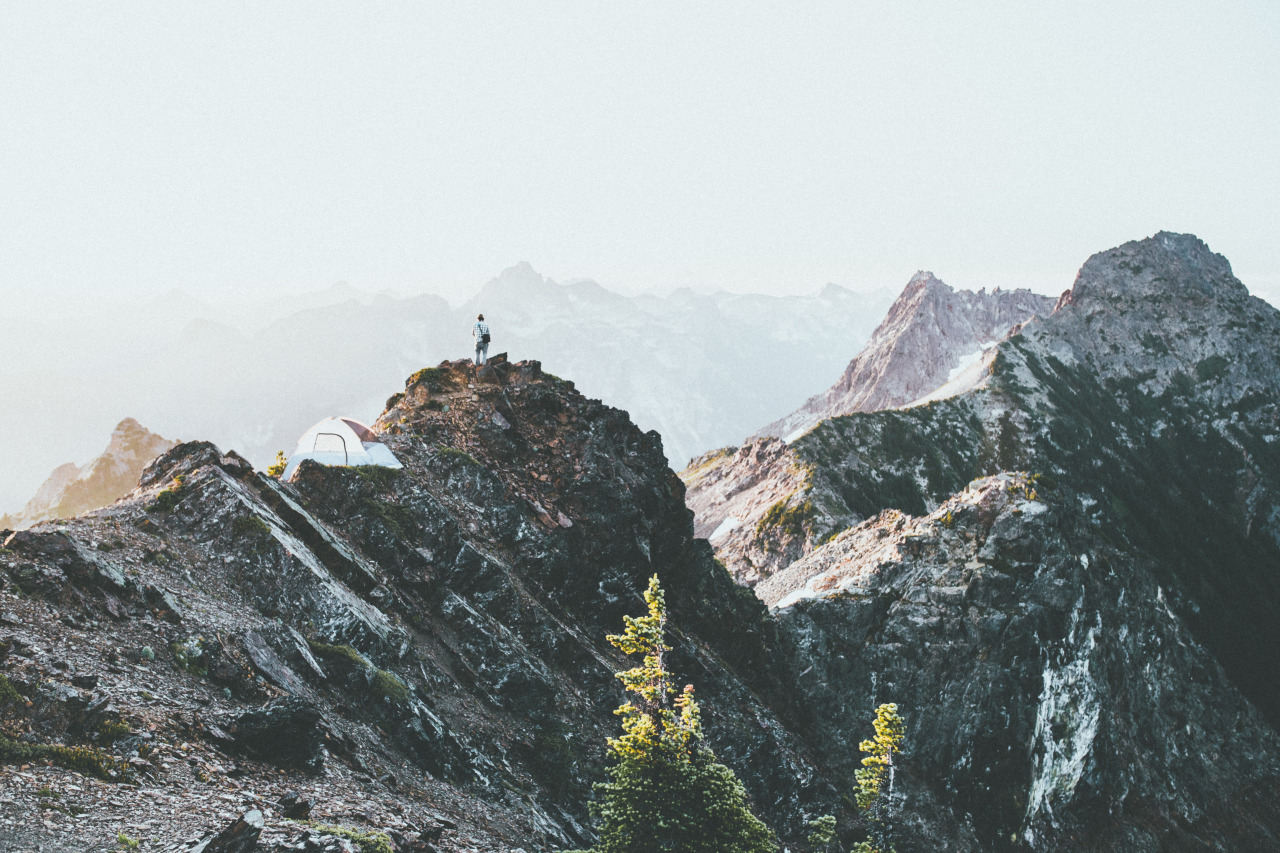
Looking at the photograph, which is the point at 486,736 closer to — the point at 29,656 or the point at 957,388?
the point at 29,656

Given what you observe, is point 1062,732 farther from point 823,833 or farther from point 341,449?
point 341,449

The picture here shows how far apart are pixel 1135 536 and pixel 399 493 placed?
184m

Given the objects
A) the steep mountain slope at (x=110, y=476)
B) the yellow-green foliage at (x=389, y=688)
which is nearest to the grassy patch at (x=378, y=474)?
the yellow-green foliage at (x=389, y=688)

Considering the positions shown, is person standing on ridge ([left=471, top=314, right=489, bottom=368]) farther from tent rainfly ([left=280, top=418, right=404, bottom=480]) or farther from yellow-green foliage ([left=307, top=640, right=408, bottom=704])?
yellow-green foliage ([left=307, top=640, right=408, bottom=704])

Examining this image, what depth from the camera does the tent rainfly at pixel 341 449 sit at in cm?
4000

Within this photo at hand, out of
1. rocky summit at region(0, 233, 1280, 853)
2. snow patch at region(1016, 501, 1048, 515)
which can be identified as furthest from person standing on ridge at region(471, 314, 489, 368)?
snow patch at region(1016, 501, 1048, 515)

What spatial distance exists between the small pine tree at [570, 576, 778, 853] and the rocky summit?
11.9 feet

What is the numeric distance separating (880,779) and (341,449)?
40415 mm

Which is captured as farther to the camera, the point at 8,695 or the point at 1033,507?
the point at 1033,507

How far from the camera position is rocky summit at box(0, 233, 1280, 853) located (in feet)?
60.1

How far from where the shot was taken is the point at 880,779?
45.2m

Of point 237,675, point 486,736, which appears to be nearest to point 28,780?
point 237,675

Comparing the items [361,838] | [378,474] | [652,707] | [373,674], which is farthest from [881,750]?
[361,838]

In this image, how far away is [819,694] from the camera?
59562 millimetres
